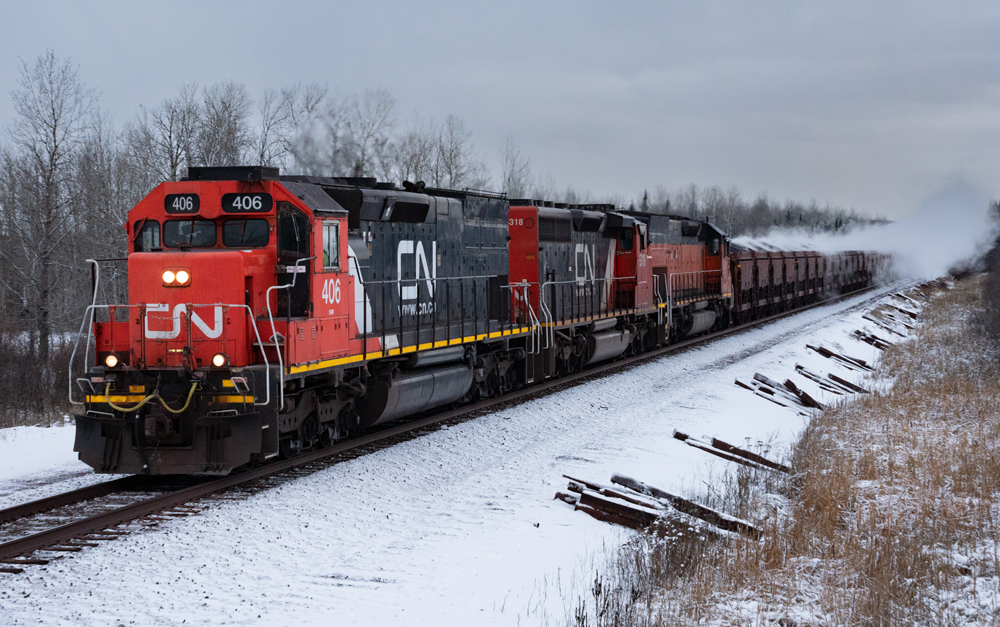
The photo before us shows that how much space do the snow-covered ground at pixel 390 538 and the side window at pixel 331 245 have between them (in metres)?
2.42

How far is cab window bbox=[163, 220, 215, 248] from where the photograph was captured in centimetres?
1009

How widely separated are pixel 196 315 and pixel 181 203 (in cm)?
143

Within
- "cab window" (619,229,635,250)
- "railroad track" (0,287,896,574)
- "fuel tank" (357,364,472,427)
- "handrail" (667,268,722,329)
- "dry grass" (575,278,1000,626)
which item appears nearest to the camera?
"dry grass" (575,278,1000,626)

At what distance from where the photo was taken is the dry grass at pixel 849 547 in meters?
6.65

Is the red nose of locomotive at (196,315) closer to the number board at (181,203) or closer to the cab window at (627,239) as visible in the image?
the number board at (181,203)

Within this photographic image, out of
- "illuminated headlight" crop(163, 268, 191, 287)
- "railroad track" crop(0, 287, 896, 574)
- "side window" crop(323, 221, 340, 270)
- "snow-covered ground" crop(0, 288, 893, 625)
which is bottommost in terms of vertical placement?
"snow-covered ground" crop(0, 288, 893, 625)

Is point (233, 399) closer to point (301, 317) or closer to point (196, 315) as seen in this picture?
point (196, 315)

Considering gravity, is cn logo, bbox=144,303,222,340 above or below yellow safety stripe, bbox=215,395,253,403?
above

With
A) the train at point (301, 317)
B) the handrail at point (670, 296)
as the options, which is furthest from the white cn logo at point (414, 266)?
the handrail at point (670, 296)

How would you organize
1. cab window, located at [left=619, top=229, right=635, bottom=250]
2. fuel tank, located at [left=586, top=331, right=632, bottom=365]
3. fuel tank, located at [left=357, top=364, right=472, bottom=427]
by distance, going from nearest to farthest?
1. fuel tank, located at [left=357, top=364, right=472, bottom=427]
2. fuel tank, located at [left=586, top=331, right=632, bottom=365]
3. cab window, located at [left=619, top=229, right=635, bottom=250]

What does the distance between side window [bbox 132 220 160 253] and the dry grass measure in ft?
21.2

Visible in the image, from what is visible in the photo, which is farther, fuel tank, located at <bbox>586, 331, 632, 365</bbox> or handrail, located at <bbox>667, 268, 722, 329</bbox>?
handrail, located at <bbox>667, 268, 722, 329</bbox>

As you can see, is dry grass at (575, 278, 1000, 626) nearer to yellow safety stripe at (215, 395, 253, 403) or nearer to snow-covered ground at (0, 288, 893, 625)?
snow-covered ground at (0, 288, 893, 625)

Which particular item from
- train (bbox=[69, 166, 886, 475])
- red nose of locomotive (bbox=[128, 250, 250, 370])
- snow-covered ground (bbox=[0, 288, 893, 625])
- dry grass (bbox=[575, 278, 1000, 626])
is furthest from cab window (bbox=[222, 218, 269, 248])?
dry grass (bbox=[575, 278, 1000, 626])
